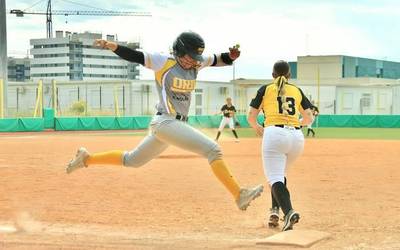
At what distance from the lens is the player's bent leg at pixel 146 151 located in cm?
709

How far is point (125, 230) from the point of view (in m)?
7.43

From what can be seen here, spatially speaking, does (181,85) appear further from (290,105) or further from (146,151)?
(290,105)

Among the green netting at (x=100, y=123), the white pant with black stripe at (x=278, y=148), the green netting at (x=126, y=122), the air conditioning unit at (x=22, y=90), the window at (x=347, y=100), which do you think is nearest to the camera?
the white pant with black stripe at (x=278, y=148)

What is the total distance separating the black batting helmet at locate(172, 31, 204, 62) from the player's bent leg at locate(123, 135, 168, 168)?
997 millimetres

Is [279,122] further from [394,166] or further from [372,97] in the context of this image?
[372,97]

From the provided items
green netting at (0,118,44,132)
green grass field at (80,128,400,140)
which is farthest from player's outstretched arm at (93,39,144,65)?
green netting at (0,118,44,132)

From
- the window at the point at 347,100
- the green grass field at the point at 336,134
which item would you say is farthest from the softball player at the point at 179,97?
the window at the point at 347,100

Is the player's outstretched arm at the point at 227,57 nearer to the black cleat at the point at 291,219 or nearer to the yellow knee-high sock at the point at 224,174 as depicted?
the yellow knee-high sock at the point at 224,174

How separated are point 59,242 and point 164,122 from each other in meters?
1.67

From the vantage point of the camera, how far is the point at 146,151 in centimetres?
714

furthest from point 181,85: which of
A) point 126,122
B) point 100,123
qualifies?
point 126,122

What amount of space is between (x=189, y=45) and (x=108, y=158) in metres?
1.78

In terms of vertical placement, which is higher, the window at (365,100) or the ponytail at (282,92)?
the ponytail at (282,92)

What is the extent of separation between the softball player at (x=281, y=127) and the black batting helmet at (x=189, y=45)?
3.25ft
